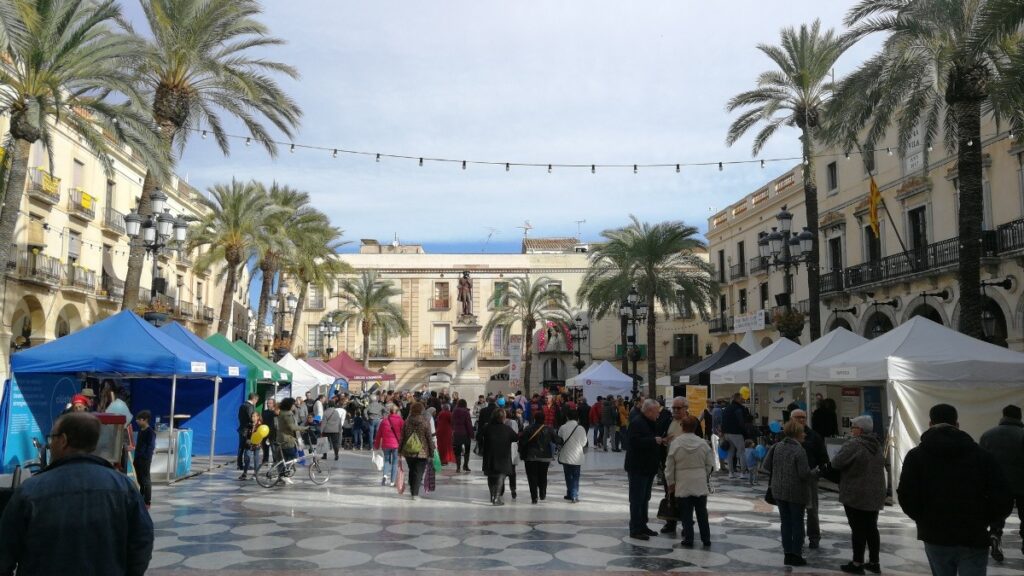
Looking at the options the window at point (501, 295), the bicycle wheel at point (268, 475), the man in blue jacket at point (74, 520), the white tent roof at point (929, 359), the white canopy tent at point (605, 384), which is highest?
the window at point (501, 295)

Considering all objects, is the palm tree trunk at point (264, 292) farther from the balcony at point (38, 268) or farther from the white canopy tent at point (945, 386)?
the white canopy tent at point (945, 386)

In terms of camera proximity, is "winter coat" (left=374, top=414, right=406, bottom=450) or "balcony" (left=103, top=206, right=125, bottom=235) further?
"balcony" (left=103, top=206, right=125, bottom=235)

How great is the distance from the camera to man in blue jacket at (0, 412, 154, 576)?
352 cm

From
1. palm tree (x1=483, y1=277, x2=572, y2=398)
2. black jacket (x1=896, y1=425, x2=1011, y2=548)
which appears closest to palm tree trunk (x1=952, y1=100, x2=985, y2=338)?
black jacket (x1=896, y1=425, x2=1011, y2=548)

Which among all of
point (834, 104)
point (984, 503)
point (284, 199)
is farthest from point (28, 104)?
point (284, 199)

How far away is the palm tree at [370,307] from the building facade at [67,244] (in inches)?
523

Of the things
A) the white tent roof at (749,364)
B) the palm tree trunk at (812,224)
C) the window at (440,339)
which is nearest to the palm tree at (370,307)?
the window at (440,339)

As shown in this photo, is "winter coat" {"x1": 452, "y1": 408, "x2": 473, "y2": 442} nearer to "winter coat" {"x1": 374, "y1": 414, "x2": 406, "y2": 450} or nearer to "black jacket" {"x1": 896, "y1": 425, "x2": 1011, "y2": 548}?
"winter coat" {"x1": 374, "y1": 414, "x2": 406, "y2": 450}

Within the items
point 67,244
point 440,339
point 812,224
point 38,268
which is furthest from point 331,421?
point 440,339

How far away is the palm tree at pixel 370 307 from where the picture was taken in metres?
52.0

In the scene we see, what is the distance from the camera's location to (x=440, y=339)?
60.8m

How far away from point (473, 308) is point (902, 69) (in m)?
44.7

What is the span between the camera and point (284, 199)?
3647 centimetres

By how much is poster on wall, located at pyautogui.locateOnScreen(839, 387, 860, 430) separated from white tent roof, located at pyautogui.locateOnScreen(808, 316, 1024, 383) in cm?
553
